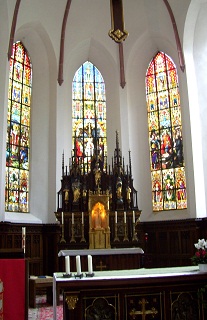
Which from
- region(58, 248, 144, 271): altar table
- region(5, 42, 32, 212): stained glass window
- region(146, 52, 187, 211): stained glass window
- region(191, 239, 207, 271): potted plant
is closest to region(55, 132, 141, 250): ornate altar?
region(58, 248, 144, 271): altar table

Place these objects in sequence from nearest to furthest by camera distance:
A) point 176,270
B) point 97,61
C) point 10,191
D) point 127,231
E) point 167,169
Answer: point 176,270
point 127,231
point 10,191
point 167,169
point 97,61

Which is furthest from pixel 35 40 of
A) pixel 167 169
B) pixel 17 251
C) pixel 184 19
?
pixel 17 251

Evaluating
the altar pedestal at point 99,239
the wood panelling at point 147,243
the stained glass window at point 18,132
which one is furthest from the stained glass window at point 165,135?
the stained glass window at point 18,132

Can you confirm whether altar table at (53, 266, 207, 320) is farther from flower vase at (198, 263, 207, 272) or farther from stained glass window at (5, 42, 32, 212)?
stained glass window at (5, 42, 32, 212)

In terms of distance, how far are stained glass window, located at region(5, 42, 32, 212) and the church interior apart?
49mm

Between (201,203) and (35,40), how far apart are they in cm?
989

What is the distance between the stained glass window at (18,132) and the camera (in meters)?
15.4

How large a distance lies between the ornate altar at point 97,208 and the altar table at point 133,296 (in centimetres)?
722

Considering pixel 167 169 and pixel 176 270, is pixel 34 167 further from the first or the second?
pixel 176 270

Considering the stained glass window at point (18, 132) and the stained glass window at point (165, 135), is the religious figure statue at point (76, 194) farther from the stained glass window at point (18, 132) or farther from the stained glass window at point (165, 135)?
the stained glass window at point (165, 135)

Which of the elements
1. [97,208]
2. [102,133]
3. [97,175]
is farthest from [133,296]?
[102,133]

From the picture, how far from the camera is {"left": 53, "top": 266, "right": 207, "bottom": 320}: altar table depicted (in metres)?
6.07

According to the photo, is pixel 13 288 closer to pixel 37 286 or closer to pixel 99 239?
pixel 37 286

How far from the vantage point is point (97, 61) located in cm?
1864
